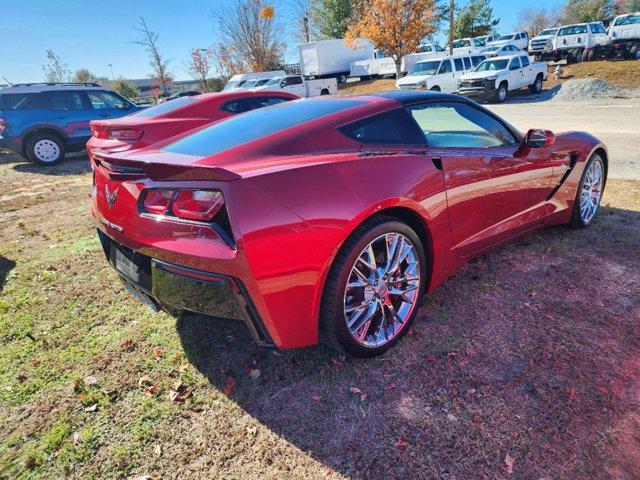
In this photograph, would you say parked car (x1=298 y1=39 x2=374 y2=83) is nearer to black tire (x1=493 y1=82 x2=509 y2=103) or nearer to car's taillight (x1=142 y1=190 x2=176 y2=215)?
black tire (x1=493 y1=82 x2=509 y2=103)

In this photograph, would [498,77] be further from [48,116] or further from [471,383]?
[471,383]

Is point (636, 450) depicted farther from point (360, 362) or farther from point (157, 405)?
point (157, 405)

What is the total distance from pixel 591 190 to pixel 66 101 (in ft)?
35.7

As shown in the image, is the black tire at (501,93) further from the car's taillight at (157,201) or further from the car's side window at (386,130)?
the car's taillight at (157,201)

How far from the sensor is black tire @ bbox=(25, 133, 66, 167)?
31.0 feet

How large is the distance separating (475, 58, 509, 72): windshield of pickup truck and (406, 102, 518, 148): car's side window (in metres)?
18.4

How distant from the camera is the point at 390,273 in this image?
2.42 m

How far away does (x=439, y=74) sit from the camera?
19.7m

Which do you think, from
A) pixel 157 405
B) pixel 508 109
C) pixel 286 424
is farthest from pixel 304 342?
pixel 508 109

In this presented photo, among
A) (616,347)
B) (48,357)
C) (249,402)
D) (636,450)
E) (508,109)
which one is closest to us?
(636,450)

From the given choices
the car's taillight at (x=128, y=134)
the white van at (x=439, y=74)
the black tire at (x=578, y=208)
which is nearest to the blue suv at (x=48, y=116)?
the car's taillight at (x=128, y=134)

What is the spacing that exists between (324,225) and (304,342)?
0.62 m

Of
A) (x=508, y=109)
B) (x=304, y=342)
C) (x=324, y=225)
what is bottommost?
(x=508, y=109)

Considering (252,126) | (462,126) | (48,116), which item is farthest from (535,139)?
(48,116)
